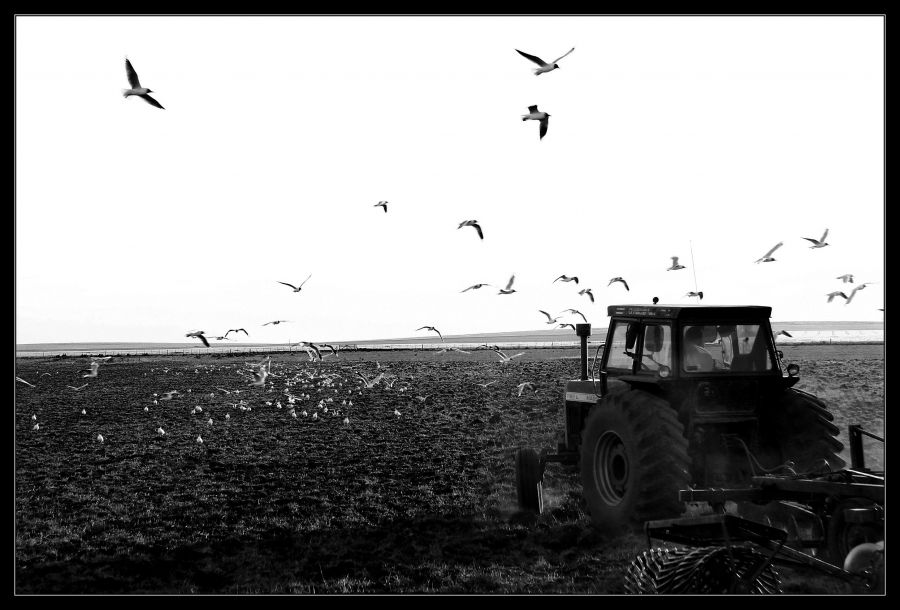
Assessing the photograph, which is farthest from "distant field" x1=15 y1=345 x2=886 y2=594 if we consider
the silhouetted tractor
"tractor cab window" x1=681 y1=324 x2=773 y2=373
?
"tractor cab window" x1=681 y1=324 x2=773 y2=373

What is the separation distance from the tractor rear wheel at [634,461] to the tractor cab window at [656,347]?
74 centimetres

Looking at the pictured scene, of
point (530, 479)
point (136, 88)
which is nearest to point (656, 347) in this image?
point (530, 479)

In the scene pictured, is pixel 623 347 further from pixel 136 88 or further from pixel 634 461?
pixel 136 88

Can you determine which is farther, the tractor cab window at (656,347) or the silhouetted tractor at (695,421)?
the tractor cab window at (656,347)

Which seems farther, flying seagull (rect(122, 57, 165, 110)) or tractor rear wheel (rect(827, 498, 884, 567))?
flying seagull (rect(122, 57, 165, 110))

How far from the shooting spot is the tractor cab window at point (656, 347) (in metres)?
8.56

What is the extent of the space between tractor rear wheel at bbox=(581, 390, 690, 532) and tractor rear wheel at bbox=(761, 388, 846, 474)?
144 cm

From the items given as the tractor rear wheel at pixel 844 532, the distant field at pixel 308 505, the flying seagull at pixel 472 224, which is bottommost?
the distant field at pixel 308 505

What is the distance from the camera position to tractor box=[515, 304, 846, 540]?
7410mm

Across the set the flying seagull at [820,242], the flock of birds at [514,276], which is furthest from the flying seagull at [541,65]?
the flying seagull at [820,242]

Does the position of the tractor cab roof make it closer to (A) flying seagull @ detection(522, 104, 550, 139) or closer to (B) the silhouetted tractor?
(B) the silhouetted tractor

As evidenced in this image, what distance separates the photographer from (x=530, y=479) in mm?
10172

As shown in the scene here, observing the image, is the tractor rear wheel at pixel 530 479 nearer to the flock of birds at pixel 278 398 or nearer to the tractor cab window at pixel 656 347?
the tractor cab window at pixel 656 347

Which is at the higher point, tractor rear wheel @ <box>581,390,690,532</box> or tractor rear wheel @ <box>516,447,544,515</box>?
tractor rear wheel @ <box>581,390,690,532</box>
